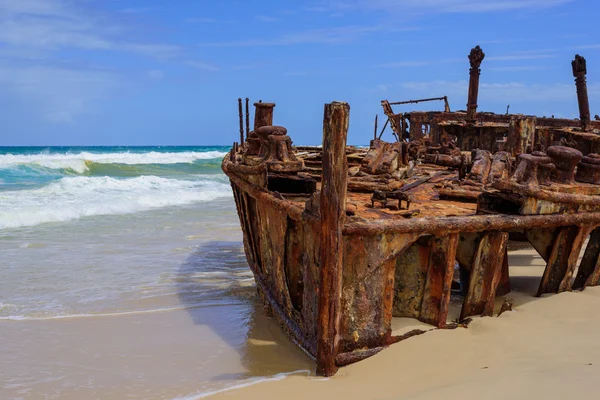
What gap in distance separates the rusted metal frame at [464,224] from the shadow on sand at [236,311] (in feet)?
4.87

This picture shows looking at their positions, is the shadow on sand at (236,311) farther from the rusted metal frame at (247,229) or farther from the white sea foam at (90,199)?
the white sea foam at (90,199)

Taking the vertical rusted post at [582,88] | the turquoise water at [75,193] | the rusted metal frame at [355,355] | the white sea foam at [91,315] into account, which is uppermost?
the vertical rusted post at [582,88]

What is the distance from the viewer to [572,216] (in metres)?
5.75

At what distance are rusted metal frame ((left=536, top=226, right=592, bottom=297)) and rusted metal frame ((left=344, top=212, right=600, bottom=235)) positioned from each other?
0.69 feet

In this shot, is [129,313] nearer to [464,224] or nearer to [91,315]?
[91,315]

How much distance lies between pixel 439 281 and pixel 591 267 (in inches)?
99.0

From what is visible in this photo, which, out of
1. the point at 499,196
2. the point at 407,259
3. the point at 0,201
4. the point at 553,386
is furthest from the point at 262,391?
the point at 0,201

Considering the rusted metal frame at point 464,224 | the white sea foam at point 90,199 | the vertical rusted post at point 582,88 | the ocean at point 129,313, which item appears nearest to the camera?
the rusted metal frame at point 464,224

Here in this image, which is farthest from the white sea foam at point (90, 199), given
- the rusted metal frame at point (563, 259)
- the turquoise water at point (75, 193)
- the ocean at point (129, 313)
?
the rusted metal frame at point (563, 259)

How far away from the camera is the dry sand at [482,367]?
4457 millimetres

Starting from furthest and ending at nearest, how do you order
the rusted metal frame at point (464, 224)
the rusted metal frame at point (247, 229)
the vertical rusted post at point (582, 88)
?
the vertical rusted post at point (582, 88)
the rusted metal frame at point (247, 229)
the rusted metal frame at point (464, 224)

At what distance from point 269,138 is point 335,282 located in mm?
2576

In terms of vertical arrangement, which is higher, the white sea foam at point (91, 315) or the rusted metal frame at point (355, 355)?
the rusted metal frame at point (355, 355)

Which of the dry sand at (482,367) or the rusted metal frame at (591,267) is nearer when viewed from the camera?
the dry sand at (482,367)
